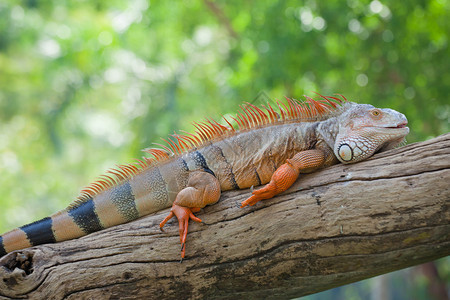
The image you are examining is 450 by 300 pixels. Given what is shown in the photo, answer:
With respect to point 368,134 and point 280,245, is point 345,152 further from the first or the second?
point 280,245

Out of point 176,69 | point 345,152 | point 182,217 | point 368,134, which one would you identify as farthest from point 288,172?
point 176,69

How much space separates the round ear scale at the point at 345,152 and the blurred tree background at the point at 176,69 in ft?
9.27

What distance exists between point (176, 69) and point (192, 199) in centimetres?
964

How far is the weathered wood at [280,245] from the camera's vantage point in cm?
290

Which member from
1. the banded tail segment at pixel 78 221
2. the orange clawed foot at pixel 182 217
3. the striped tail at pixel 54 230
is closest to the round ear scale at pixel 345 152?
the orange clawed foot at pixel 182 217

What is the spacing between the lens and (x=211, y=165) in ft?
12.4

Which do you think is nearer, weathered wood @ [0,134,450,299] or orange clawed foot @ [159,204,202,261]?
weathered wood @ [0,134,450,299]

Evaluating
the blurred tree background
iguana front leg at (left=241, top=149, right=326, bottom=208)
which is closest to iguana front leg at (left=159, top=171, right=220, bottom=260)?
iguana front leg at (left=241, top=149, right=326, bottom=208)

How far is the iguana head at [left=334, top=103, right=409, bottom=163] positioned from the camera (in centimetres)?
336

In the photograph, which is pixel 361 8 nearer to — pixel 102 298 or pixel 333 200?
pixel 333 200

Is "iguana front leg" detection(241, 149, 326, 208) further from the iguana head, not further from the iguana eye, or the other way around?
the iguana eye

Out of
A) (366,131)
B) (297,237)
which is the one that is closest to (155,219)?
(297,237)

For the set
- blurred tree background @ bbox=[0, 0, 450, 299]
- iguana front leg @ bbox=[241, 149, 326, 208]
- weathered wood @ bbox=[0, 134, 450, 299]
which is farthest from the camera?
blurred tree background @ bbox=[0, 0, 450, 299]

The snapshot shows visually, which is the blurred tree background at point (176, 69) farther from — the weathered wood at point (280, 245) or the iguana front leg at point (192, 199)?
the weathered wood at point (280, 245)
